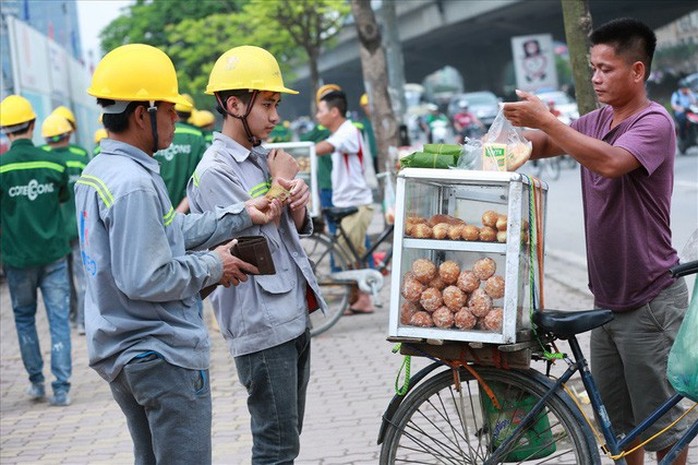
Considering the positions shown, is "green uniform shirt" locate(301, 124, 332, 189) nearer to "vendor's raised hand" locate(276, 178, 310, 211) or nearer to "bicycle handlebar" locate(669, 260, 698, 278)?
"vendor's raised hand" locate(276, 178, 310, 211)

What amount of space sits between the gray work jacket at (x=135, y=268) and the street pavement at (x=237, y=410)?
8.08 feet

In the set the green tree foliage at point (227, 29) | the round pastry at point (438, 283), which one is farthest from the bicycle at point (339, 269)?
the green tree foliage at point (227, 29)

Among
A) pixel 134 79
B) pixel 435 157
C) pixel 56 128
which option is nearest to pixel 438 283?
pixel 435 157

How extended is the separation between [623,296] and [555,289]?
6795 millimetres

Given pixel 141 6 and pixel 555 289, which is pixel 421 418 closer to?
pixel 555 289

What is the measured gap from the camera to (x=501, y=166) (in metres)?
4.16

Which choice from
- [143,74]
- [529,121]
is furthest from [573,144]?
[143,74]

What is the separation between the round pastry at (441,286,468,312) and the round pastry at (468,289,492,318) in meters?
0.04

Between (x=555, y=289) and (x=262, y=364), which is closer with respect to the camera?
(x=262, y=364)

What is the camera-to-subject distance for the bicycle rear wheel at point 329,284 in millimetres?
10047

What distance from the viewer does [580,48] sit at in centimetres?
721

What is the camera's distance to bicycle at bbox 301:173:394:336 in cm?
1009

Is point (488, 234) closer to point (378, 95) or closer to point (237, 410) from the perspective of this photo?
point (237, 410)

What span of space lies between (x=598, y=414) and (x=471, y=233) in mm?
806
